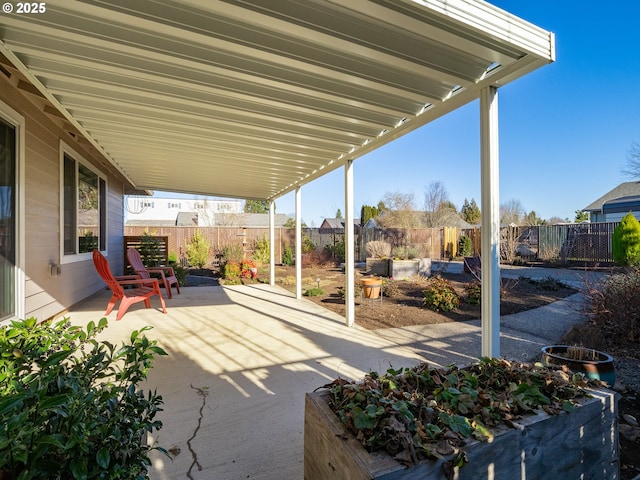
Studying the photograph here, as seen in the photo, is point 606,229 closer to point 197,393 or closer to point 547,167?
point 547,167

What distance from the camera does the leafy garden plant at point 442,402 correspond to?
42.5 inches

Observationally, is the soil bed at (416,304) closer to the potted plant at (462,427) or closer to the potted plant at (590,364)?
the potted plant at (590,364)

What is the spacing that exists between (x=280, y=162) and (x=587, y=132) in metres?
11.6

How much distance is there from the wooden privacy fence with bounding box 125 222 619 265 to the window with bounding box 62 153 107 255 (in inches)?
204

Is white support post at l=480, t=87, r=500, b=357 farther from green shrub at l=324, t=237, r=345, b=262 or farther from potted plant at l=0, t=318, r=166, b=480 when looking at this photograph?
green shrub at l=324, t=237, r=345, b=262

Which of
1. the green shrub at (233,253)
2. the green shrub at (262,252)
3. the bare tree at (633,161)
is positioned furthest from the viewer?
the green shrub at (262,252)

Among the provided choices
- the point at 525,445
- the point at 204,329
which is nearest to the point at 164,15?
the point at 525,445

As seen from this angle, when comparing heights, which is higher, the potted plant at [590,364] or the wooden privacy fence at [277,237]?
the wooden privacy fence at [277,237]

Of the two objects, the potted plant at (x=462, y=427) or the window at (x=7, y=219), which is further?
the window at (x=7, y=219)

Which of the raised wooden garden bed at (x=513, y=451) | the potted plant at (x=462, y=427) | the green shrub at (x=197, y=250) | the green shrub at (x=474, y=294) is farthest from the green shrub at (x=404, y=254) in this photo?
the raised wooden garden bed at (x=513, y=451)

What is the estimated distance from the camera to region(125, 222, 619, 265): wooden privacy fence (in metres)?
11.9

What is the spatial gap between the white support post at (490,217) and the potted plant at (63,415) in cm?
212

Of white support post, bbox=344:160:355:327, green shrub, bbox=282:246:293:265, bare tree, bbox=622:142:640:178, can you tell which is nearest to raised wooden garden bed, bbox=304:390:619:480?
white support post, bbox=344:160:355:327

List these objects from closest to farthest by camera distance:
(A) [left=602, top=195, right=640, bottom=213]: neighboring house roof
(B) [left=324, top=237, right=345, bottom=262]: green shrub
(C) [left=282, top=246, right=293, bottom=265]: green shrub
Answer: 1. (B) [left=324, top=237, right=345, bottom=262]: green shrub
2. (C) [left=282, top=246, right=293, bottom=265]: green shrub
3. (A) [left=602, top=195, right=640, bottom=213]: neighboring house roof
